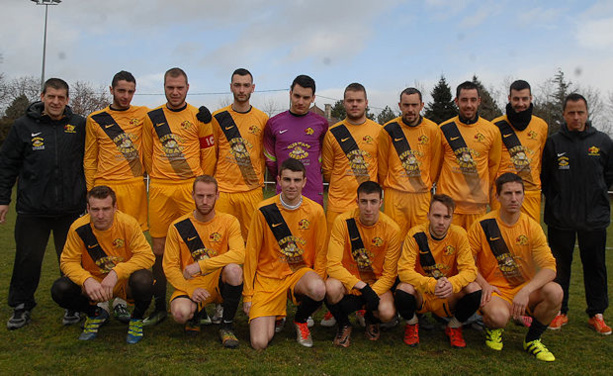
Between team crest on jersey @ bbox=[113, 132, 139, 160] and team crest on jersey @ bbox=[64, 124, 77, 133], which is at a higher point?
team crest on jersey @ bbox=[64, 124, 77, 133]

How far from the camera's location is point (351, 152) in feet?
16.0

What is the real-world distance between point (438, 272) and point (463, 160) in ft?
4.35

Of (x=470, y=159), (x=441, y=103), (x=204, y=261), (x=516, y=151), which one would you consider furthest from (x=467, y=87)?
(x=441, y=103)

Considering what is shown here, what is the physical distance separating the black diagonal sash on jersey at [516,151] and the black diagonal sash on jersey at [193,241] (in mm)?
3292

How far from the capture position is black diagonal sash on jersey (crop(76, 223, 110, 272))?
4.00m

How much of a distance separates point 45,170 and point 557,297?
4756 mm

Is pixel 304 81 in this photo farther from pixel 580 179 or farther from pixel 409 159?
pixel 580 179

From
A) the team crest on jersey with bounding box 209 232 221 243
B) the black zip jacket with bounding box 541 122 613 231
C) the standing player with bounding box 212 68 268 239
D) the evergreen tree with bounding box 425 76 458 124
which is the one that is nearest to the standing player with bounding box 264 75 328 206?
the standing player with bounding box 212 68 268 239

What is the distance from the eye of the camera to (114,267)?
3900 millimetres

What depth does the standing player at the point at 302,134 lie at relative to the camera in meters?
4.81

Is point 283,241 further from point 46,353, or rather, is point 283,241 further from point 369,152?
point 46,353

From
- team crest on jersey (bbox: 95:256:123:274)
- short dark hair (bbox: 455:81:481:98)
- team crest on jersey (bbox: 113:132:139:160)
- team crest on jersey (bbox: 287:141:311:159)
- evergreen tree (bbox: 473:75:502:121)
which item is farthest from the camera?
evergreen tree (bbox: 473:75:502:121)

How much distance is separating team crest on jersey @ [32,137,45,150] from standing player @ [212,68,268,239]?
1.67 meters

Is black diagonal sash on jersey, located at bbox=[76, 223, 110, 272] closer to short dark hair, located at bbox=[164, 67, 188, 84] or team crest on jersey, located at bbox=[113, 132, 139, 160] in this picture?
team crest on jersey, located at bbox=[113, 132, 139, 160]
